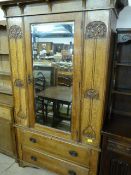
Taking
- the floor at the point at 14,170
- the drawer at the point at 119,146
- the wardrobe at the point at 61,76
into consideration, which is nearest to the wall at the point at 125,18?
the wardrobe at the point at 61,76

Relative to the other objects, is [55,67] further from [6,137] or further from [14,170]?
[14,170]

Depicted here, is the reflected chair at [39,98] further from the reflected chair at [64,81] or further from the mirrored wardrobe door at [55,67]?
the reflected chair at [64,81]

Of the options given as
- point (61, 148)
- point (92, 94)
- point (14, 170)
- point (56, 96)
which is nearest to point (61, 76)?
point (56, 96)

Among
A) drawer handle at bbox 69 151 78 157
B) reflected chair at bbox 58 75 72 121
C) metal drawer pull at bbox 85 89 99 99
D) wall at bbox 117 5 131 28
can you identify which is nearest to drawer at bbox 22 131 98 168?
drawer handle at bbox 69 151 78 157

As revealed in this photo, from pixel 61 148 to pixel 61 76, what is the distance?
2.76 ft

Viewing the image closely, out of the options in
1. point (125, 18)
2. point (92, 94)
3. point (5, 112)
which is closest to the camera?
point (92, 94)

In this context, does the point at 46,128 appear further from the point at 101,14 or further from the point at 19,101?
the point at 101,14

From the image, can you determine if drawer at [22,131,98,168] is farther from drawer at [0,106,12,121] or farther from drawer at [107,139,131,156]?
drawer at [0,106,12,121]

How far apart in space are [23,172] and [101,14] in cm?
210

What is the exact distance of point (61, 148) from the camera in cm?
184

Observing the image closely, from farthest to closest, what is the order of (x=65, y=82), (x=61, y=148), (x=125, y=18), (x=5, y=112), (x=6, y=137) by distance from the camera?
1. (x=6, y=137)
2. (x=5, y=112)
3. (x=61, y=148)
4. (x=125, y=18)
5. (x=65, y=82)

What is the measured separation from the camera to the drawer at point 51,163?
1839 millimetres

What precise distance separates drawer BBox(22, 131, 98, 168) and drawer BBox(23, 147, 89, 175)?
7 centimetres

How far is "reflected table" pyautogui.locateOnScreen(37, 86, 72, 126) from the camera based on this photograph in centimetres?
165
